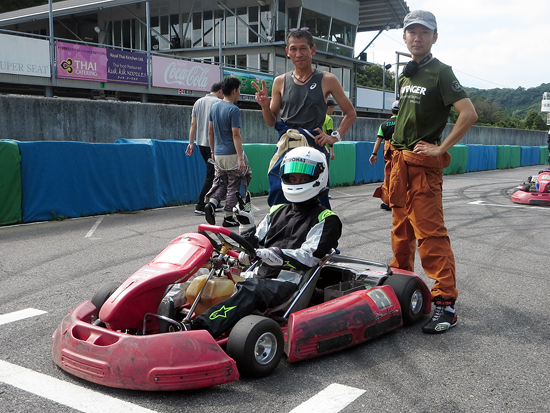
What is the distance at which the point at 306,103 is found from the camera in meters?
4.16

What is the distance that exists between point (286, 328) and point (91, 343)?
3.52ft

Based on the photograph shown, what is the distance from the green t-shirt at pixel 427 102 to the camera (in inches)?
140

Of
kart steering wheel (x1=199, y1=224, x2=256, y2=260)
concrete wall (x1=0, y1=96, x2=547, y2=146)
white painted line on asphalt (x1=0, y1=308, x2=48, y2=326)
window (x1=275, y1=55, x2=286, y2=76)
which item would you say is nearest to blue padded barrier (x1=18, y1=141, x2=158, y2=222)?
concrete wall (x1=0, y1=96, x2=547, y2=146)

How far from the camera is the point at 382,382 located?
2809mm

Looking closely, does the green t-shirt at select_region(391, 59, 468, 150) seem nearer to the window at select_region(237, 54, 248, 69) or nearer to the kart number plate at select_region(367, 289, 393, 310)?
the kart number plate at select_region(367, 289, 393, 310)

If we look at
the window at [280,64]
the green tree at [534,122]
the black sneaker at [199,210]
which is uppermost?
the window at [280,64]

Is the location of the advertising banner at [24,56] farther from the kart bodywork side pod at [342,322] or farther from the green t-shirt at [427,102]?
the kart bodywork side pod at [342,322]

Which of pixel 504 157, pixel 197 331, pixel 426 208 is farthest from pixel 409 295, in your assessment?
pixel 504 157

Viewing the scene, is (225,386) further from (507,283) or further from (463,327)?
(507,283)

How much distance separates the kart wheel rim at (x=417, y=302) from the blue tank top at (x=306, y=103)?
4.85 ft

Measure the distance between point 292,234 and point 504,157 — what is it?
74.6 ft

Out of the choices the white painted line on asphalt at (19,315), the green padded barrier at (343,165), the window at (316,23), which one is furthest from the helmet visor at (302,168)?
the window at (316,23)

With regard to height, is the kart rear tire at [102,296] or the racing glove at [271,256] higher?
the racing glove at [271,256]

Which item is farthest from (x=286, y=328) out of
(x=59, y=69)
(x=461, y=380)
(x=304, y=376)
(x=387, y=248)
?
(x=59, y=69)
